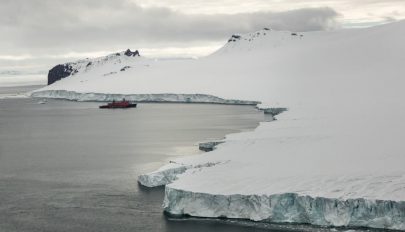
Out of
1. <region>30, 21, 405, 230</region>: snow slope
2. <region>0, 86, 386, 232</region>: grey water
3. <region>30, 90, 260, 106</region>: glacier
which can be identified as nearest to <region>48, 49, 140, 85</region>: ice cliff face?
<region>30, 90, 260, 106</region>: glacier

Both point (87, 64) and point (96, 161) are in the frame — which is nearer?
point (96, 161)

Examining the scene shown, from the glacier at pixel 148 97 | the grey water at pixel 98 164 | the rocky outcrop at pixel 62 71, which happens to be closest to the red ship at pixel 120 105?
the glacier at pixel 148 97

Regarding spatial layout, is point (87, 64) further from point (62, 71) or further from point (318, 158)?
point (318, 158)

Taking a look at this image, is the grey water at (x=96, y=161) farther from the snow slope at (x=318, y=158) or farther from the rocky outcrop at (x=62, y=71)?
the rocky outcrop at (x=62, y=71)

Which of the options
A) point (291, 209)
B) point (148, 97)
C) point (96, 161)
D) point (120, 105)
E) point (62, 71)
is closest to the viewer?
point (291, 209)

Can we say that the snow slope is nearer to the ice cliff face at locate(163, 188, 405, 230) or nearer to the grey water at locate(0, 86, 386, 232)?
the ice cliff face at locate(163, 188, 405, 230)

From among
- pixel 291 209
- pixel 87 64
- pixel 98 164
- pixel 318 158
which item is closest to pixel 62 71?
pixel 87 64

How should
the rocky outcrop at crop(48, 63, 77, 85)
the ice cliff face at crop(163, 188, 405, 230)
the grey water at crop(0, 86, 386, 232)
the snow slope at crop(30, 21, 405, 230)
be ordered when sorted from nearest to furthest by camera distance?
the ice cliff face at crop(163, 188, 405, 230)
the snow slope at crop(30, 21, 405, 230)
the grey water at crop(0, 86, 386, 232)
the rocky outcrop at crop(48, 63, 77, 85)
